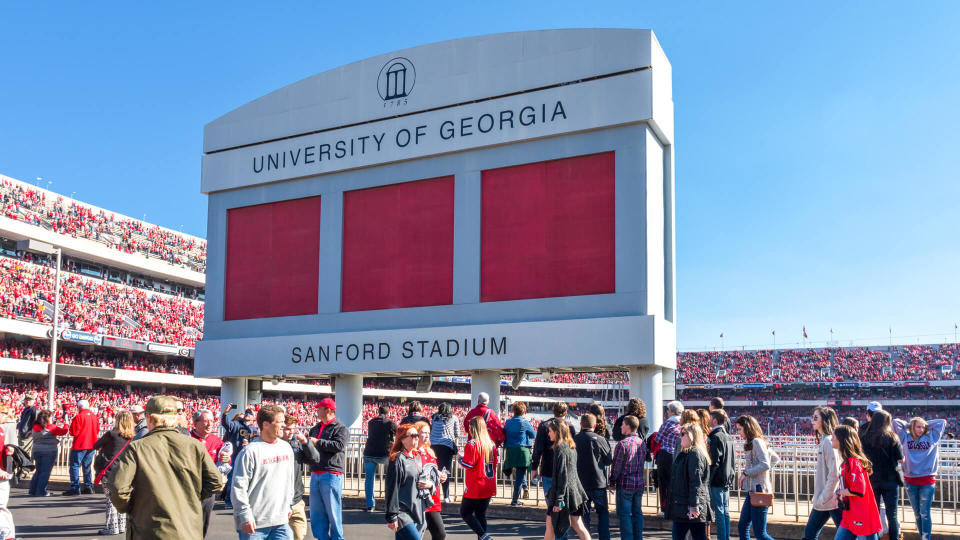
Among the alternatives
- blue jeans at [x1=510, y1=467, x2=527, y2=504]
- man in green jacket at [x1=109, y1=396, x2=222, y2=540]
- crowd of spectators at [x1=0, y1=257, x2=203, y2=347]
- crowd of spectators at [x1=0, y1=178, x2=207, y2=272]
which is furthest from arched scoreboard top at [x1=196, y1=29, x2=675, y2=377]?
crowd of spectators at [x1=0, y1=178, x2=207, y2=272]

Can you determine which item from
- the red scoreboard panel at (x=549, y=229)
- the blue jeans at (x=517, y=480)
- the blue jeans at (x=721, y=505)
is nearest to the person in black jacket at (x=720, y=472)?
the blue jeans at (x=721, y=505)

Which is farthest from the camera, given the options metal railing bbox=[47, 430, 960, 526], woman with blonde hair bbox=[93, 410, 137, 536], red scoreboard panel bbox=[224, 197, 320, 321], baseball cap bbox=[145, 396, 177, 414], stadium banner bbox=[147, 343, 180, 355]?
stadium banner bbox=[147, 343, 180, 355]

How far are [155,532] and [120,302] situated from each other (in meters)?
47.7

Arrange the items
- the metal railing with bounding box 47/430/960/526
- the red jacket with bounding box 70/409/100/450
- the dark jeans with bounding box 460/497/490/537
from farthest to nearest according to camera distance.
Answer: the red jacket with bounding box 70/409/100/450 → the metal railing with bounding box 47/430/960/526 → the dark jeans with bounding box 460/497/490/537

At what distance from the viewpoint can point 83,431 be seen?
683 inches

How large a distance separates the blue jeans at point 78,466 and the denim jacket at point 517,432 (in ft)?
30.7

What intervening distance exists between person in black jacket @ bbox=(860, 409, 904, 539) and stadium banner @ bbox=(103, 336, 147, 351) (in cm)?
4121

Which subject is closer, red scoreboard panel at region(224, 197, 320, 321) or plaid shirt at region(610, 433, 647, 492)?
plaid shirt at region(610, 433, 647, 492)

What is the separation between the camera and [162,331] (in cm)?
5022

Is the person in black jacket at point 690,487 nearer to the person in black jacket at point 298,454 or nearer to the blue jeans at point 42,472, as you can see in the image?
the person in black jacket at point 298,454

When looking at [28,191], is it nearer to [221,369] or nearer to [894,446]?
[221,369]

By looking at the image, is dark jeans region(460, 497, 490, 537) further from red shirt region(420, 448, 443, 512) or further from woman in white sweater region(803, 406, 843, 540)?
woman in white sweater region(803, 406, 843, 540)

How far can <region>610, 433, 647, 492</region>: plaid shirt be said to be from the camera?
10055 mm

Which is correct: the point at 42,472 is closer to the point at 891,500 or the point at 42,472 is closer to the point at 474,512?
the point at 474,512
